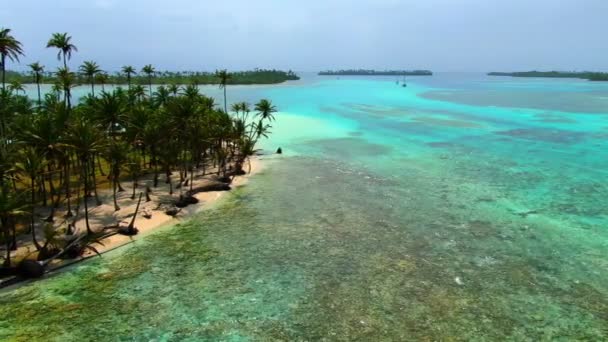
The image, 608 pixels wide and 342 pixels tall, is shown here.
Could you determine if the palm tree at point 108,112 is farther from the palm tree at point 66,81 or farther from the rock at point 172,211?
the palm tree at point 66,81

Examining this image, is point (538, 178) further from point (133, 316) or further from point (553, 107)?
point (553, 107)

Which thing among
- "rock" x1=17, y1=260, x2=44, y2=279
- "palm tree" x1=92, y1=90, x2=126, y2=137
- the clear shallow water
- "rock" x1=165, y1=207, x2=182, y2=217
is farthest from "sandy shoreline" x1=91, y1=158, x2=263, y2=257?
"palm tree" x1=92, y1=90, x2=126, y2=137

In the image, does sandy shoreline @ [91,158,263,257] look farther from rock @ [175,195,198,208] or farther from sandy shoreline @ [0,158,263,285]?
rock @ [175,195,198,208]

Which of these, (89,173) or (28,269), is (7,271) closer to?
(28,269)

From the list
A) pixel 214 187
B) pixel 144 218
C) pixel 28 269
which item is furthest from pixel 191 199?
pixel 28 269

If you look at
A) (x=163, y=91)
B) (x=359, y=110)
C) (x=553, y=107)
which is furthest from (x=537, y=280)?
(x=553, y=107)
